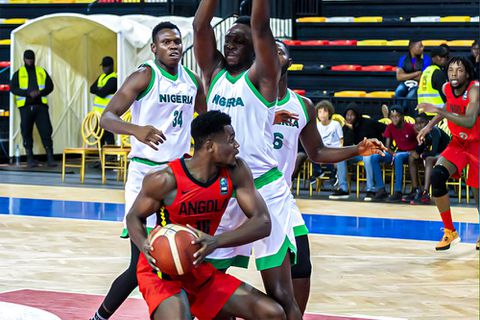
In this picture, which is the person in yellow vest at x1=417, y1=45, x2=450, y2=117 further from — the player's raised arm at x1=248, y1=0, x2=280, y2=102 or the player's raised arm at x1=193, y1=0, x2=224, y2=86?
the player's raised arm at x1=248, y1=0, x2=280, y2=102

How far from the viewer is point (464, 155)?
8711 millimetres

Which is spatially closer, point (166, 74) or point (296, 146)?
point (296, 146)

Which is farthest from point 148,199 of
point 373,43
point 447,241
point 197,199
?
point 373,43

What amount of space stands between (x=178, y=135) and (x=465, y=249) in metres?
4.27

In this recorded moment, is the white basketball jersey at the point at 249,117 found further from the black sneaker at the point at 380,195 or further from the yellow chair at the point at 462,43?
the yellow chair at the point at 462,43

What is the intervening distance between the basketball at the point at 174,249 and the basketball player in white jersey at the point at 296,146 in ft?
3.35

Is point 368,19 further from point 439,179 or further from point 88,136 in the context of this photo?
point 439,179

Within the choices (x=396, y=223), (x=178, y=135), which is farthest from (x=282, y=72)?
(x=396, y=223)

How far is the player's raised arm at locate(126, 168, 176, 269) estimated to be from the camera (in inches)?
174

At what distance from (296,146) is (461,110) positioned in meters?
3.59

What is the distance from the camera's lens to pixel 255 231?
4438mm

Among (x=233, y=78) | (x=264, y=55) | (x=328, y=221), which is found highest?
(x=264, y=55)

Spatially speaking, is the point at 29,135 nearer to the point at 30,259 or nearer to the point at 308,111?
the point at 30,259

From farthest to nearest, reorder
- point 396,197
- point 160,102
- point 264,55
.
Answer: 1. point 396,197
2. point 160,102
3. point 264,55
